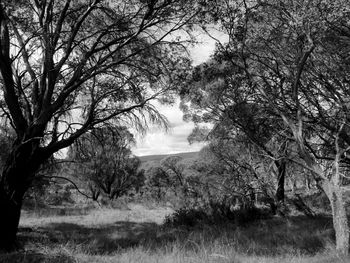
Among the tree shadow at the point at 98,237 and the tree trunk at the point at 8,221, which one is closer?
the tree trunk at the point at 8,221

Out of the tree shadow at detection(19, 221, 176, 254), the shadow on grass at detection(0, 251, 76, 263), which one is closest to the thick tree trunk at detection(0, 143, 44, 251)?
the tree shadow at detection(19, 221, 176, 254)

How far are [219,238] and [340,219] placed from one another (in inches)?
135

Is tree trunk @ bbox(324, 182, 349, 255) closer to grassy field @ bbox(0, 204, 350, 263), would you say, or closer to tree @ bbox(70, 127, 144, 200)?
grassy field @ bbox(0, 204, 350, 263)

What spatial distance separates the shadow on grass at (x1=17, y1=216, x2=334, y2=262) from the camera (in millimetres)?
7273

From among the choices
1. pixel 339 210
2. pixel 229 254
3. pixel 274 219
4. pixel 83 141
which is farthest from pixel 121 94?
pixel 274 219

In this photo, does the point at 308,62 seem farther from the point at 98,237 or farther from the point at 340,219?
the point at 98,237

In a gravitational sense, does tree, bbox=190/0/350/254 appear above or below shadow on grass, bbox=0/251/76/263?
above

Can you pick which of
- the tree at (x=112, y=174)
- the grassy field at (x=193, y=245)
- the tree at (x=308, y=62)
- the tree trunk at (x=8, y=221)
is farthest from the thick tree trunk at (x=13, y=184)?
the tree at (x=112, y=174)

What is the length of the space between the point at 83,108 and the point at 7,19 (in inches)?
159

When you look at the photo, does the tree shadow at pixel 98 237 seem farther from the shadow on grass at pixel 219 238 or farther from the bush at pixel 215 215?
the bush at pixel 215 215

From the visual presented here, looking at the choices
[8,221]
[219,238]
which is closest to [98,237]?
[8,221]

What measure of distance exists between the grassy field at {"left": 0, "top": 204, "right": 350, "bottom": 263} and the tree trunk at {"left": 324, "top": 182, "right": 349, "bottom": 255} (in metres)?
0.30

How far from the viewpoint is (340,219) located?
635cm

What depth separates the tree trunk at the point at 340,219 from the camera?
6158 mm
